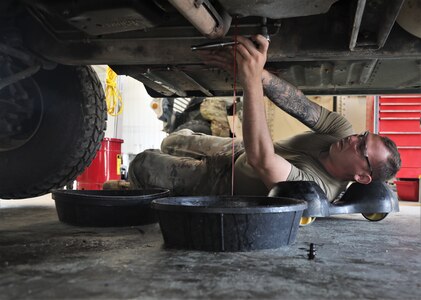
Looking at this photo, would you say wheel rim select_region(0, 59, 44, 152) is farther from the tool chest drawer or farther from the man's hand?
the tool chest drawer

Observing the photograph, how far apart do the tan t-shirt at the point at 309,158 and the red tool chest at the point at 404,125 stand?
362 centimetres

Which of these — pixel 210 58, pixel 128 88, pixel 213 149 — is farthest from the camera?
pixel 128 88

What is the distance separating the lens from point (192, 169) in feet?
7.24

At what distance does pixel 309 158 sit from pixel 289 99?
32 centimetres

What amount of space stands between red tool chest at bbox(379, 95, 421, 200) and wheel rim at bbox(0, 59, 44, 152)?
4563 mm

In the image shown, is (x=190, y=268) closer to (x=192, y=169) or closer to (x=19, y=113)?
(x=192, y=169)

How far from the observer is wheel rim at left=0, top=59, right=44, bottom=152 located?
73.0 inches

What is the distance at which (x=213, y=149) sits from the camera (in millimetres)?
2383

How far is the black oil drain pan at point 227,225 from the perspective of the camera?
1.22m

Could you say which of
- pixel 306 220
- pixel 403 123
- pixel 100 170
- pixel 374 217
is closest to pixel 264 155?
pixel 306 220

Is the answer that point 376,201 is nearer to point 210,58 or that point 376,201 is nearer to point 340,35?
point 340,35

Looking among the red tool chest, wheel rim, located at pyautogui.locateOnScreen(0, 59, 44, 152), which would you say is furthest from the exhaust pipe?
the red tool chest

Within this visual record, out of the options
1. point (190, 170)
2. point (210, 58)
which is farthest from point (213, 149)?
point (210, 58)

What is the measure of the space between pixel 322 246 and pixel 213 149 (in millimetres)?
1090
